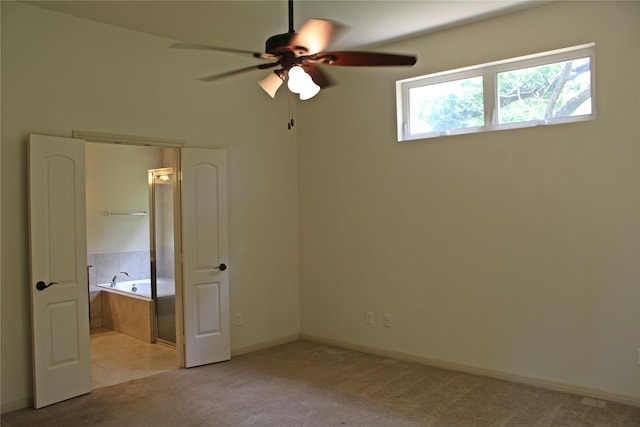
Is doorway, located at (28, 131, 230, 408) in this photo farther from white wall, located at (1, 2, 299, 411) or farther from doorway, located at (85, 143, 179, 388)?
doorway, located at (85, 143, 179, 388)

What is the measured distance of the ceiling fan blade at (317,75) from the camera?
267 cm

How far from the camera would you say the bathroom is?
Result: 5.66 metres

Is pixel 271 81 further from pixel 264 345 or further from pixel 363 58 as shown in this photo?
pixel 264 345

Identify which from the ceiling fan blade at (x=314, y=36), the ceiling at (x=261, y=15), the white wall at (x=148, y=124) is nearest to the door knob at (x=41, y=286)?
the white wall at (x=148, y=124)

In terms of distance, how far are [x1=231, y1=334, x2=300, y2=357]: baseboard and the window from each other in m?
2.57

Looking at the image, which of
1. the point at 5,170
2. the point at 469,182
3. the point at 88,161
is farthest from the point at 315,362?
the point at 88,161

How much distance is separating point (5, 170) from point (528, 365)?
172 inches

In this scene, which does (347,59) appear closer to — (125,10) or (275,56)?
(275,56)

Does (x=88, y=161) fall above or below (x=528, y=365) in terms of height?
above

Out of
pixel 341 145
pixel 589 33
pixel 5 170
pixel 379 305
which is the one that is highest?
pixel 589 33

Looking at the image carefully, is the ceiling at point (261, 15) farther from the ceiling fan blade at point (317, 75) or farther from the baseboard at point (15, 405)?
the baseboard at point (15, 405)

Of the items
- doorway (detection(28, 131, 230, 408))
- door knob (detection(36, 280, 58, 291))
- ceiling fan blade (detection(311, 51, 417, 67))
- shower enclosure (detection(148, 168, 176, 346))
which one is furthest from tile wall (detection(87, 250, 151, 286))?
ceiling fan blade (detection(311, 51, 417, 67))

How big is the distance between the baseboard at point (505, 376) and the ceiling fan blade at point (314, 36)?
124 inches

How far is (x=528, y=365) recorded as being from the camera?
13.1ft
